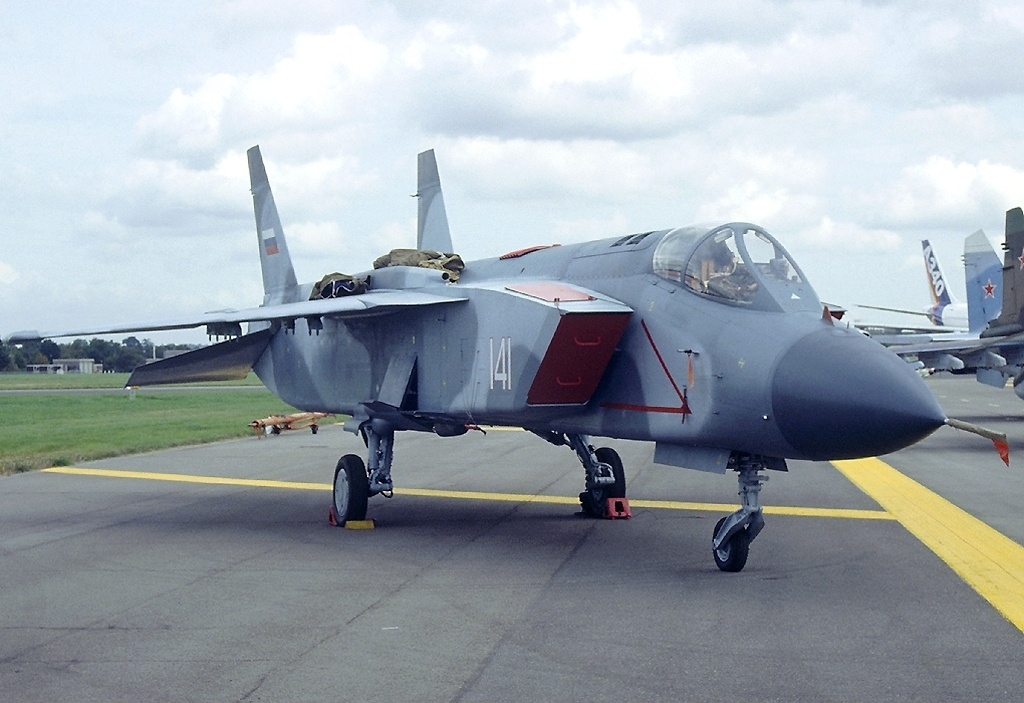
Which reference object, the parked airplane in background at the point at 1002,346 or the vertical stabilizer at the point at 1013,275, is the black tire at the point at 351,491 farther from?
the vertical stabilizer at the point at 1013,275

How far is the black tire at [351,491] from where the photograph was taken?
12.1m

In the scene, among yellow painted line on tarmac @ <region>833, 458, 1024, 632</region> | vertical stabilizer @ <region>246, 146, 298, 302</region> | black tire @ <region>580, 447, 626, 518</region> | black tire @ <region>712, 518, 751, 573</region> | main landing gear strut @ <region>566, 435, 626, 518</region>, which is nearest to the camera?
yellow painted line on tarmac @ <region>833, 458, 1024, 632</region>

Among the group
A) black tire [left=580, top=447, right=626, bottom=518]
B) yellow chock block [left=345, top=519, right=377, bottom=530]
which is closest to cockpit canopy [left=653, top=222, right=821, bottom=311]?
black tire [left=580, top=447, right=626, bottom=518]

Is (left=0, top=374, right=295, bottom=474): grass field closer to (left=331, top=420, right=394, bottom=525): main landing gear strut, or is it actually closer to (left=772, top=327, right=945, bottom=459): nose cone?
(left=331, top=420, right=394, bottom=525): main landing gear strut

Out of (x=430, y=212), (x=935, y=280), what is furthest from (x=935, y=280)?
(x=430, y=212)

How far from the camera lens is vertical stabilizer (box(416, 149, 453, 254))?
1584 cm

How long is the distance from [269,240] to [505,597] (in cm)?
948

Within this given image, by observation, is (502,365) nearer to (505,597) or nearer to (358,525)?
(505,597)

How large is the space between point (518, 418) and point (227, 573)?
285cm

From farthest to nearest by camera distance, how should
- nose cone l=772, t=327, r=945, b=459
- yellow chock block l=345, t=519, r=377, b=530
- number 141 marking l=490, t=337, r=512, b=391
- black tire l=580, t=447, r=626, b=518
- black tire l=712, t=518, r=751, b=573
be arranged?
black tire l=580, t=447, r=626, b=518
yellow chock block l=345, t=519, r=377, b=530
number 141 marking l=490, t=337, r=512, b=391
black tire l=712, t=518, r=751, b=573
nose cone l=772, t=327, r=945, b=459

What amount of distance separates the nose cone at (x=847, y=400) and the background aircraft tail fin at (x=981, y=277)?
2589 cm

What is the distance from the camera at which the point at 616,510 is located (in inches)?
491

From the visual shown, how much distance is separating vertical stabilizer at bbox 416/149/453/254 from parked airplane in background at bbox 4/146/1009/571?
260cm

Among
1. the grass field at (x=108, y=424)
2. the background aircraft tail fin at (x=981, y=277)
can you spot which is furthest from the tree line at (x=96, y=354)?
the background aircraft tail fin at (x=981, y=277)
